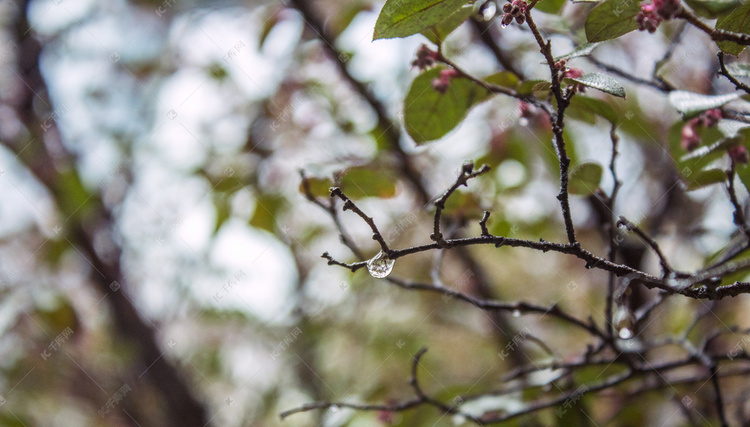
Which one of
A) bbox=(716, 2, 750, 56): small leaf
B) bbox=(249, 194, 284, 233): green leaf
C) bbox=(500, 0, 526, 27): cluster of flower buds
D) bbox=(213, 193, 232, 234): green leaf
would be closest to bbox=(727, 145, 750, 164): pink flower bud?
bbox=(716, 2, 750, 56): small leaf

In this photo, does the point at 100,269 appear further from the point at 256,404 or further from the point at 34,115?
the point at 256,404

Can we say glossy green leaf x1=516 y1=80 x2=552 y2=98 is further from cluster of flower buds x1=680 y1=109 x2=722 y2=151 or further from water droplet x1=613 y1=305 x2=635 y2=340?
water droplet x1=613 y1=305 x2=635 y2=340

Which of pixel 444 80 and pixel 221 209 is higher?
pixel 444 80

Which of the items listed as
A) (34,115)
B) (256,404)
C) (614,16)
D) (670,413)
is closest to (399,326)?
(256,404)

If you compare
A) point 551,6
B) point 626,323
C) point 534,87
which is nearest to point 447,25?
point 534,87

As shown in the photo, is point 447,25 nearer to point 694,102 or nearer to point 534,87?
point 534,87

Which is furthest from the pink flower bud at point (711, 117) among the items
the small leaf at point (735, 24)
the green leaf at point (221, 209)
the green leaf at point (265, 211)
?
the green leaf at point (221, 209)

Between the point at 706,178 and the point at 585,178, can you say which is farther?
the point at 585,178
